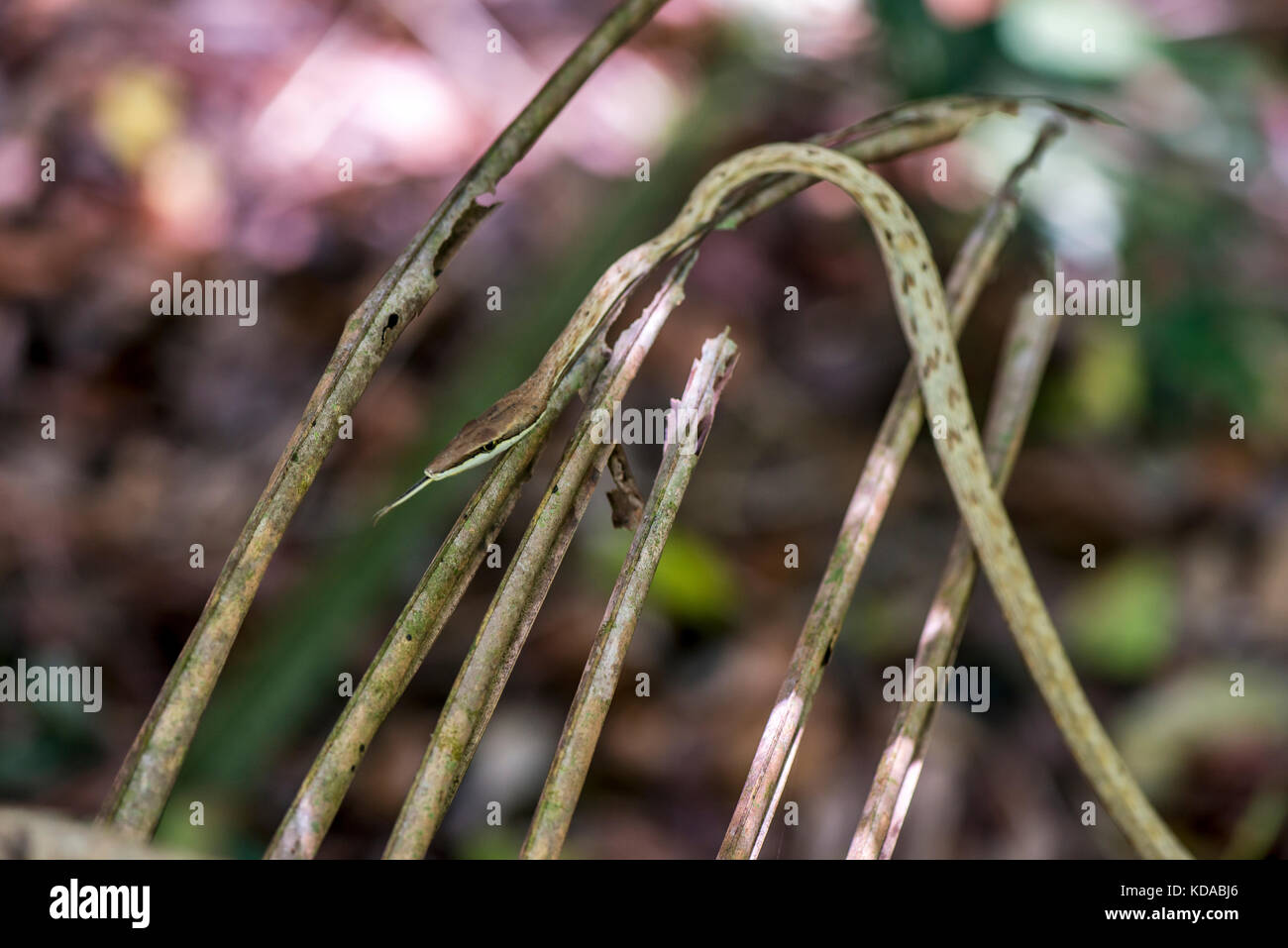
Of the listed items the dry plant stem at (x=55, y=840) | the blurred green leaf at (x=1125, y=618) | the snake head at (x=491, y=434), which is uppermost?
the snake head at (x=491, y=434)

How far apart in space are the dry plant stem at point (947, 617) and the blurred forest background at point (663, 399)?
0.71 meters

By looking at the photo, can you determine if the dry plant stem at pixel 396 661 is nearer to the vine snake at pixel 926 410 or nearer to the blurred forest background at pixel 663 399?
the vine snake at pixel 926 410

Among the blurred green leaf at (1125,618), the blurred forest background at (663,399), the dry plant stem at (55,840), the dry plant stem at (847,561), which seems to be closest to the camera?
the dry plant stem at (55,840)

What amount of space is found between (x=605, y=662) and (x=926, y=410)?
28 cm

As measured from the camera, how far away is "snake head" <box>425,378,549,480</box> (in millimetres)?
614

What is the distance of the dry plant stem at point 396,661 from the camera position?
55 cm

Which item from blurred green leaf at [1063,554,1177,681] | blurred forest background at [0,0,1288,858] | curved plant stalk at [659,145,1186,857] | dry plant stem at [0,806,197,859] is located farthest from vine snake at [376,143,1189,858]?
blurred green leaf at [1063,554,1177,681]

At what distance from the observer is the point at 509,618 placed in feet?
1.89

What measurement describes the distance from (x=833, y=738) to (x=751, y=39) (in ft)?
4.92

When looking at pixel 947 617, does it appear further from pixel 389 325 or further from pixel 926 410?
pixel 389 325

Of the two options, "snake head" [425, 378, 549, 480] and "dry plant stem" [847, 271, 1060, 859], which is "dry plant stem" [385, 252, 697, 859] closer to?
"snake head" [425, 378, 549, 480]

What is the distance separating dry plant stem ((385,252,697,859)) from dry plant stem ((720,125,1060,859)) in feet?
0.51

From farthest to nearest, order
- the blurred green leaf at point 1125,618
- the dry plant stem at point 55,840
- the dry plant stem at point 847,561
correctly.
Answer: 1. the blurred green leaf at point 1125,618
2. the dry plant stem at point 847,561
3. the dry plant stem at point 55,840

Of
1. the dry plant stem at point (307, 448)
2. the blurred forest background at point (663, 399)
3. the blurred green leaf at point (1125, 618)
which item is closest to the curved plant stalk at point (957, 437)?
the dry plant stem at point (307, 448)
